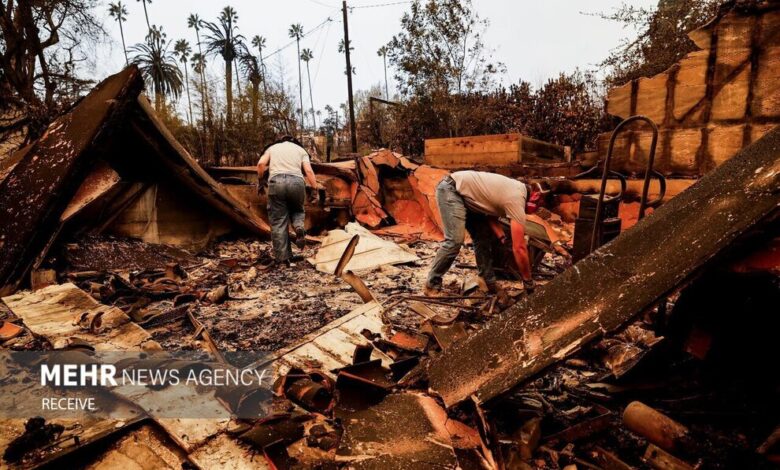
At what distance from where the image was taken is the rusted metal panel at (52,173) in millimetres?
3662

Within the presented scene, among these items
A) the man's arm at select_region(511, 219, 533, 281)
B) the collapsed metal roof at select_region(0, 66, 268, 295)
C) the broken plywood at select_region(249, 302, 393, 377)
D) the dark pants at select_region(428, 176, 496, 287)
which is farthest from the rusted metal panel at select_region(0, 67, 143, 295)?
the man's arm at select_region(511, 219, 533, 281)

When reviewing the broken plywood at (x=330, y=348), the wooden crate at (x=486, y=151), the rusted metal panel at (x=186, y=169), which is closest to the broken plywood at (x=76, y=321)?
the broken plywood at (x=330, y=348)

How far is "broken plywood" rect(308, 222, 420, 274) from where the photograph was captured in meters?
5.40

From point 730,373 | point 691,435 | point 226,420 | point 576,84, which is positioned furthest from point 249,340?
point 576,84

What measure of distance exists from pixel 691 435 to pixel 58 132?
18.9ft

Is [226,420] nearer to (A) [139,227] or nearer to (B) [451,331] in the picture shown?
(B) [451,331]

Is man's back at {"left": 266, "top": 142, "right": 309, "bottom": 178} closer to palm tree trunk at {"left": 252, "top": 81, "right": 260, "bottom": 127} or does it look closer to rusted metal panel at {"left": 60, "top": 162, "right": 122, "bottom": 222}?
rusted metal panel at {"left": 60, "top": 162, "right": 122, "bottom": 222}

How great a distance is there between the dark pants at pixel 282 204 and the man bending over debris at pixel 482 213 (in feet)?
6.82

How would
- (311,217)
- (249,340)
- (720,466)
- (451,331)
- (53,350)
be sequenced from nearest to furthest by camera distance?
(720,466), (53,350), (451,331), (249,340), (311,217)

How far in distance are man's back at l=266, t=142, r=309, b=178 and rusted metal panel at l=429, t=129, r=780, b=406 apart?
12.6 feet

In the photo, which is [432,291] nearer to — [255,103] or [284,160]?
[284,160]

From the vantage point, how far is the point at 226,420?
1902 mm

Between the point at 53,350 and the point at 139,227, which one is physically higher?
the point at 139,227

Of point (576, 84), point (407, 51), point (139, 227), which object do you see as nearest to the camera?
point (139, 227)
